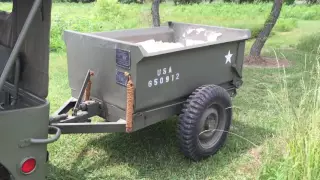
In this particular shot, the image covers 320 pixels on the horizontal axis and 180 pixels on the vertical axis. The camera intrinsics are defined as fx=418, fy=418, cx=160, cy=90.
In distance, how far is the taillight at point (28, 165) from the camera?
2.75 metres

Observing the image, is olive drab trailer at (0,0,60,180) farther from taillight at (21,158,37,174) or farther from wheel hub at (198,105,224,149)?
wheel hub at (198,105,224,149)

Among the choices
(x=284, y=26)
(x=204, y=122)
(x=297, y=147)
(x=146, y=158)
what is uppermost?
(x=297, y=147)

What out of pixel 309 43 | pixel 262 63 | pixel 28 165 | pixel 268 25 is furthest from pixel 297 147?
pixel 309 43

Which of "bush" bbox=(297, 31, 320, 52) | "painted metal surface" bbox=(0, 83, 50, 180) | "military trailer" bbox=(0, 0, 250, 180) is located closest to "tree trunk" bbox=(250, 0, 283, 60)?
"bush" bbox=(297, 31, 320, 52)

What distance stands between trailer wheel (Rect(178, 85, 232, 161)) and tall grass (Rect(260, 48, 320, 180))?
731mm

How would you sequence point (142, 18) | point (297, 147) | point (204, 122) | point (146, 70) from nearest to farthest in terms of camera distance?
point (297, 147) < point (146, 70) < point (204, 122) < point (142, 18)

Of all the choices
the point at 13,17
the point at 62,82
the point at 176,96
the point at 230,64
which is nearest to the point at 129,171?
the point at 176,96

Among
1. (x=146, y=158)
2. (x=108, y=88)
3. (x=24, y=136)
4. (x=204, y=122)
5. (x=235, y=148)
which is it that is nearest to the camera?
(x=24, y=136)

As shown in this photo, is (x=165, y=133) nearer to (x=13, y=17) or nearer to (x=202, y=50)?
(x=202, y=50)

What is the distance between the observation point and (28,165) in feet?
9.12

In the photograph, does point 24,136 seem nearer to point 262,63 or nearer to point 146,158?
point 146,158

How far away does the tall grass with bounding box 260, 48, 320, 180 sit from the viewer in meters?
3.33

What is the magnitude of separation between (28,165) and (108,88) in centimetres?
140

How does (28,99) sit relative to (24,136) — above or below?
above
